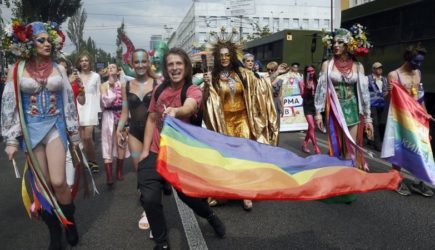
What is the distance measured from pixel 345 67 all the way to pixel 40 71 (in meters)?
3.48

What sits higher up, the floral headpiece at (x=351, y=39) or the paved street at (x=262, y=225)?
the floral headpiece at (x=351, y=39)

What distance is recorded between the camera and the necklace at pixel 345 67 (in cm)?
538

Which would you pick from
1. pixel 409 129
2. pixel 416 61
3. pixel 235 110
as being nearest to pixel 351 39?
pixel 416 61

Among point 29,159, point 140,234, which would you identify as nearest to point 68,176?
point 29,159

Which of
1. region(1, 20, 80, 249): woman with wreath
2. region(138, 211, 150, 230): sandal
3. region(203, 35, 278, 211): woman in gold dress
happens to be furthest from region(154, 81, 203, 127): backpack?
region(203, 35, 278, 211): woman in gold dress

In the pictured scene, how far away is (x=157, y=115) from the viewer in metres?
3.81

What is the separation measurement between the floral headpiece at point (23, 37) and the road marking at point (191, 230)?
2125mm

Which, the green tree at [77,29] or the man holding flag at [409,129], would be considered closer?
the man holding flag at [409,129]

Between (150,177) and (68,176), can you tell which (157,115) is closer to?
(150,177)

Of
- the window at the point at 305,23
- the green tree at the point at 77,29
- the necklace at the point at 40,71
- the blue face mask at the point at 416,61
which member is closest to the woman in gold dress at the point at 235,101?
the blue face mask at the point at 416,61

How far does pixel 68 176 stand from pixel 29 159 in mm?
660

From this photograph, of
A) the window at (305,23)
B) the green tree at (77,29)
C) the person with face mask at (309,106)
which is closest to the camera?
the person with face mask at (309,106)

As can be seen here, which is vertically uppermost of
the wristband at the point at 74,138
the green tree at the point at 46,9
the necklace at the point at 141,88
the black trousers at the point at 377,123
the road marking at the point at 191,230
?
the green tree at the point at 46,9

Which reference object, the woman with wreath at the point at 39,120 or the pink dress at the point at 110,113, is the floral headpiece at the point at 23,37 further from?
the pink dress at the point at 110,113
